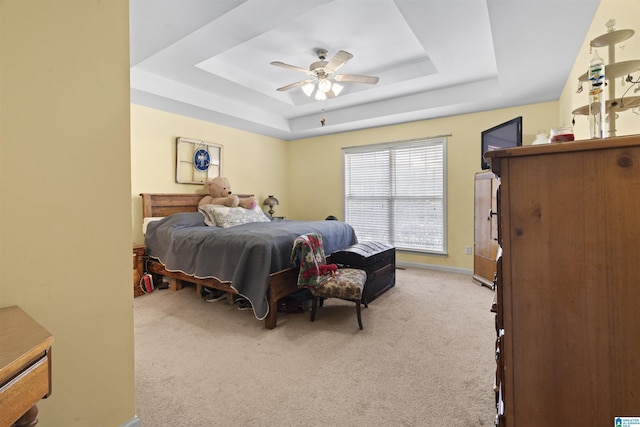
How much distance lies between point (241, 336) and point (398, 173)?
3609 millimetres

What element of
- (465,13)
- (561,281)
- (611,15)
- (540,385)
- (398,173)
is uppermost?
(465,13)

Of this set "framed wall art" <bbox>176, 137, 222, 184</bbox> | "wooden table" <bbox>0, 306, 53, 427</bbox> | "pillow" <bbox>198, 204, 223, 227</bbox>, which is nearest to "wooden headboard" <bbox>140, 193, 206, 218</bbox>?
"framed wall art" <bbox>176, 137, 222, 184</bbox>

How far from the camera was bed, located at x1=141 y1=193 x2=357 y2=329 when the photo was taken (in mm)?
2613

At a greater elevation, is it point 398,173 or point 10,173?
point 398,173

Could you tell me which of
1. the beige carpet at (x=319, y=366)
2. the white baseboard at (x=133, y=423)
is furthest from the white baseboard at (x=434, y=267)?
the white baseboard at (x=133, y=423)

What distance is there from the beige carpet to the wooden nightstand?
499 millimetres

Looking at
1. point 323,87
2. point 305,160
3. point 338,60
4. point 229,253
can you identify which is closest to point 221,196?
point 229,253

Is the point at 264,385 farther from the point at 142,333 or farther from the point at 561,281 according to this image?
the point at 561,281

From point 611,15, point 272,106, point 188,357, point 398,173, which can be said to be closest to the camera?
point 611,15

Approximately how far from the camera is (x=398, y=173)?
4.93 metres

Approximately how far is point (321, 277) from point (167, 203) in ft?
8.73

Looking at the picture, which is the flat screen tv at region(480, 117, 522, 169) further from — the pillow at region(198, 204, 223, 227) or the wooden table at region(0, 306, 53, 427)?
the wooden table at region(0, 306, 53, 427)

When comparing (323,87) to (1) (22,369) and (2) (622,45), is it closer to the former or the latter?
(2) (622,45)

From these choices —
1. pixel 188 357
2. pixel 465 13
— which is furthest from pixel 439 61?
pixel 188 357
